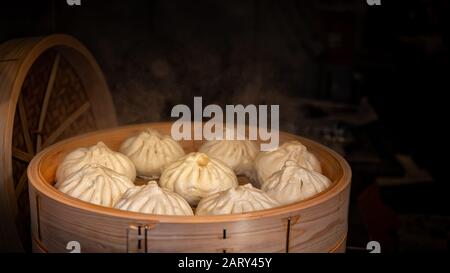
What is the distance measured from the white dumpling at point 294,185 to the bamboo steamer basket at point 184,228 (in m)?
0.09

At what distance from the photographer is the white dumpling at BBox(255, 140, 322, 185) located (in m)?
1.93

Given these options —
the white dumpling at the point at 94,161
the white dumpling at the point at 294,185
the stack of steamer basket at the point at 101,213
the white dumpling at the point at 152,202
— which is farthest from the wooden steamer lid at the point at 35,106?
the white dumpling at the point at 294,185

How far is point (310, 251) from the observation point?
1477 mm

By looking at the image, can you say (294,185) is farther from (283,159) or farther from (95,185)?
(95,185)

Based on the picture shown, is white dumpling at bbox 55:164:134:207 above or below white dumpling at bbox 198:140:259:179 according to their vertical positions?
above

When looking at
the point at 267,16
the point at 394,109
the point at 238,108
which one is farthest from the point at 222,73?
the point at 394,109

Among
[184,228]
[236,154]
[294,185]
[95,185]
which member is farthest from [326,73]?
[184,228]

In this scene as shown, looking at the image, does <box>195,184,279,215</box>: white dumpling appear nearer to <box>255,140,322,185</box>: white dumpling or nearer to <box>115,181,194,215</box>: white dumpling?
<box>115,181,194,215</box>: white dumpling

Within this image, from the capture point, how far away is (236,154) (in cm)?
209

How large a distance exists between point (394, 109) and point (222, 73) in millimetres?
1459

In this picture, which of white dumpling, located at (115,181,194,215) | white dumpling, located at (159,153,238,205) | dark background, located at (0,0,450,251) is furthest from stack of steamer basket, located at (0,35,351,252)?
dark background, located at (0,0,450,251)

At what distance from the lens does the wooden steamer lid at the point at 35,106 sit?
178 centimetres

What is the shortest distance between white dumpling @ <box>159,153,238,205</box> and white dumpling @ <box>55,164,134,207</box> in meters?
0.17
